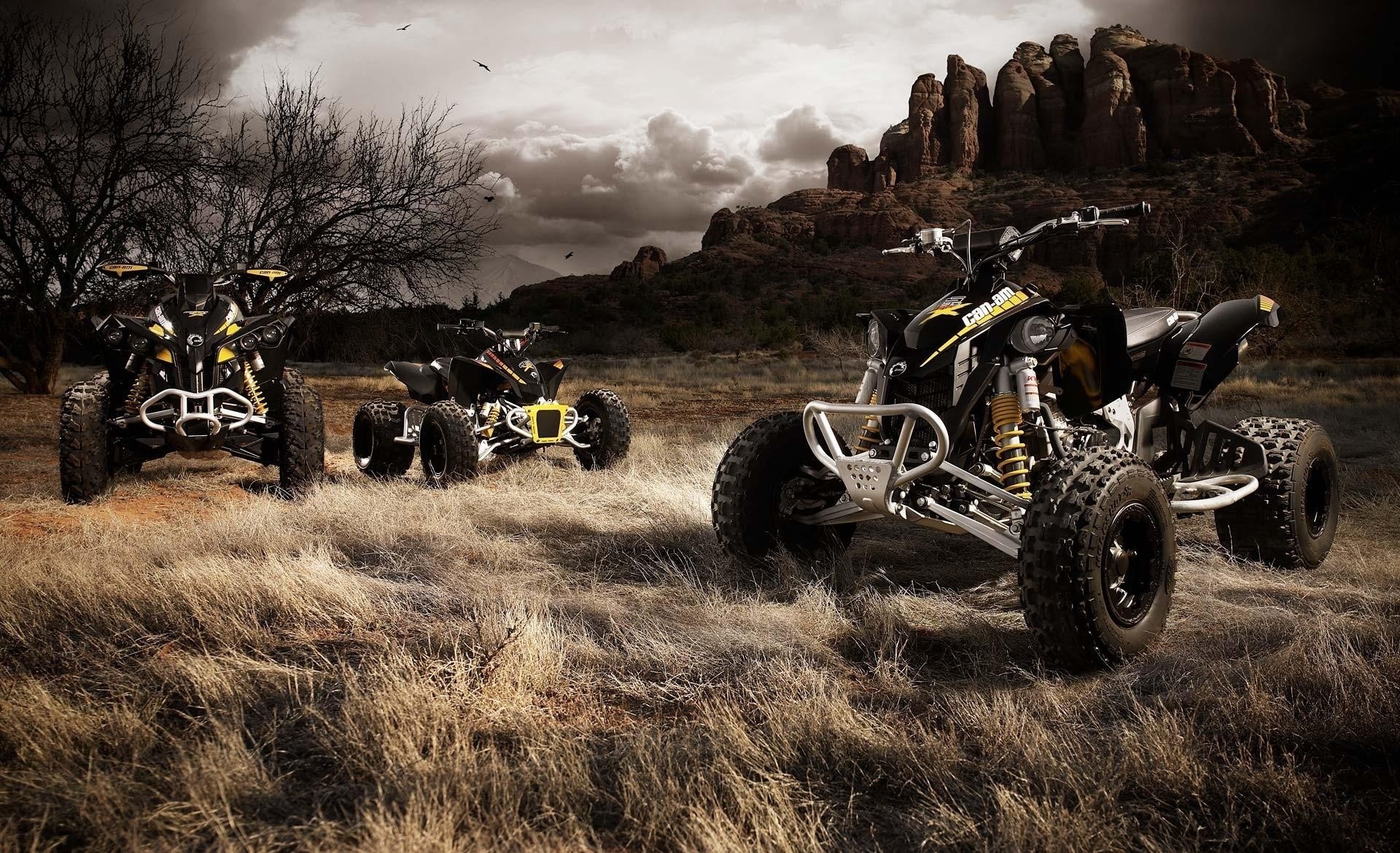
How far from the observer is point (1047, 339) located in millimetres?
3656

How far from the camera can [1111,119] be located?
93.8 meters

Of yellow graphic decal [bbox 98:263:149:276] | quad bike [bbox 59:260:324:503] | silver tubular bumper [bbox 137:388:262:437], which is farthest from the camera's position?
yellow graphic decal [bbox 98:263:149:276]

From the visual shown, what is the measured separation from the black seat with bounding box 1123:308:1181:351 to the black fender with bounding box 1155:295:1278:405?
84 mm

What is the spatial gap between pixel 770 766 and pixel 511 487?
5.04 meters

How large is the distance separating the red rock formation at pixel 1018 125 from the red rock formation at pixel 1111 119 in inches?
190

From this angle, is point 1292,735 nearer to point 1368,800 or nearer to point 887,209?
point 1368,800

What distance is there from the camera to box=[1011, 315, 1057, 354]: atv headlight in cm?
364

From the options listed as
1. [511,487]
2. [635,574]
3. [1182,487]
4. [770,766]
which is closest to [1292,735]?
[770,766]

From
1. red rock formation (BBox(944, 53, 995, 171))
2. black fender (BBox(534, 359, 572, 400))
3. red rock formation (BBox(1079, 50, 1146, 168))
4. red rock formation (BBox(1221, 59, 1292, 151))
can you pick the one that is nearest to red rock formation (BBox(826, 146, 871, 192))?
red rock formation (BBox(944, 53, 995, 171))

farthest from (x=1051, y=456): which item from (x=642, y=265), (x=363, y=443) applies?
(x=642, y=265)

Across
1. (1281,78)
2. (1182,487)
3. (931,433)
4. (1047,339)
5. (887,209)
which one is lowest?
(1182,487)

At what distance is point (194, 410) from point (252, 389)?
0.61 meters

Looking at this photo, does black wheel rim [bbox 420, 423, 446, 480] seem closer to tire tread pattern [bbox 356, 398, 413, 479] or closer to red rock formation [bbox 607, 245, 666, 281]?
tire tread pattern [bbox 356, 398, 413, 479]

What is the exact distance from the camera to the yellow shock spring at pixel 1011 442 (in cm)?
371
